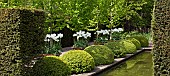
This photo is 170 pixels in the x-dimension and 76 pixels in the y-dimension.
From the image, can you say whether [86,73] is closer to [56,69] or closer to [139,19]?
[56,69]

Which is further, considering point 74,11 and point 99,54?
point 74,11

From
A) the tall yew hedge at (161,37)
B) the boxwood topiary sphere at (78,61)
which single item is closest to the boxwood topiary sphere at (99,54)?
the boxwood topiary sphere at (78,61)

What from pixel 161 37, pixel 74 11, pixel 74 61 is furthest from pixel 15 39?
pixel 74 11

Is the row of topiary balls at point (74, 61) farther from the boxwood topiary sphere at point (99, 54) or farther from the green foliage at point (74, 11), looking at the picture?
the green foliage at point (74, 11)

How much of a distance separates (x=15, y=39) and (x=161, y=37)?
11.9 ft

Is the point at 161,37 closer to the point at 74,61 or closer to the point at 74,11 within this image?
the point at 74,61

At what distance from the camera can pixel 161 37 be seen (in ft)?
24.8

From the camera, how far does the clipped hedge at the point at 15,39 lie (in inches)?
297

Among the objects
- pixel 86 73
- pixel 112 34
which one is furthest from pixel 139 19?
pixel 86 73

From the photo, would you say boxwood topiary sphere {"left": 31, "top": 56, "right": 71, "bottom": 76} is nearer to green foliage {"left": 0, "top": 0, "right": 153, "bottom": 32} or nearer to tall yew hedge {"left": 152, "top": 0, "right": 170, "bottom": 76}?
tall yew hedge {"left": 152, "top": 0, "right": 170, "bottom": 76}

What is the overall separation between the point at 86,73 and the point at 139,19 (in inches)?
924

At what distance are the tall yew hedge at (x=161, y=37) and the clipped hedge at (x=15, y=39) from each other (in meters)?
3.19

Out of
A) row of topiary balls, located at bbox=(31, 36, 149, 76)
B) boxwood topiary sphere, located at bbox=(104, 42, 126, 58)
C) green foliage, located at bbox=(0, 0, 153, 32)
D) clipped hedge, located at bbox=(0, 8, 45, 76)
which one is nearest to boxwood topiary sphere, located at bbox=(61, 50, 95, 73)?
row of topiary balls, located at bbox=(31, 36, 149, 76)

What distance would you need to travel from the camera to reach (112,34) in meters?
26.1
